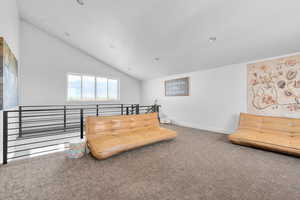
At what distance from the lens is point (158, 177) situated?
166cm

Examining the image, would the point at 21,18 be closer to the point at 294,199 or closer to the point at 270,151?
the point at 294,199

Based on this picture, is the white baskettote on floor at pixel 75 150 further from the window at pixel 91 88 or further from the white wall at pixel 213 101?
the white wall at pixel 213 101

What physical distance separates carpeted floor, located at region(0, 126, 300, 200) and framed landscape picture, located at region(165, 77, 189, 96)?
9.72 feet

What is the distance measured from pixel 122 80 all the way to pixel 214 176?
19.4 feet

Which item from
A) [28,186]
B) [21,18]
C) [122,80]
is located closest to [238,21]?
[28,186]

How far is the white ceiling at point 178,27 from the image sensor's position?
2133mm

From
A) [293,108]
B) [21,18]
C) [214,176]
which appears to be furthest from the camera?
[21,18]

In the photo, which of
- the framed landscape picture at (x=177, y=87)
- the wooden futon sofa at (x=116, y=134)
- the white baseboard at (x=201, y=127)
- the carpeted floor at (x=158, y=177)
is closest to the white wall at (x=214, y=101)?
the white baseboard at (x=201, y=127)

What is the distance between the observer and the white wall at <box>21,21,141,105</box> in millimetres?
4224

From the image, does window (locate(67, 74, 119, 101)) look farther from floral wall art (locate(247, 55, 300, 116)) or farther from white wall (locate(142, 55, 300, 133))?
floral wall art (locate(247, 55, 300, 116))

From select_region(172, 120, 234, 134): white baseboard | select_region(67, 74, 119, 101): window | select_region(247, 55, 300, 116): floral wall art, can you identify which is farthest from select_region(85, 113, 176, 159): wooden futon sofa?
select_region(67, 74, 119, 101): window

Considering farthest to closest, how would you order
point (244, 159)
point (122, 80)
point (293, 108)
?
1. point (122, 80)
2. point (293, 108)
3. point (244, 159)

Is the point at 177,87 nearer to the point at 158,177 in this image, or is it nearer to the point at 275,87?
the point at 275,87

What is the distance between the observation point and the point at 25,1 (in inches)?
128
